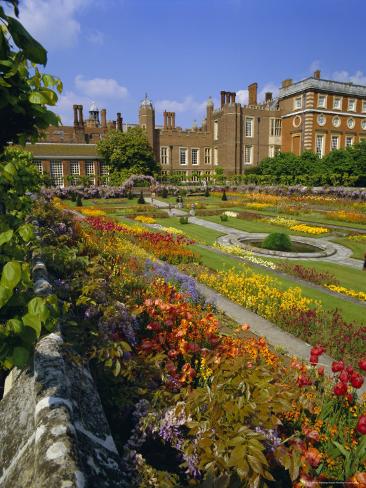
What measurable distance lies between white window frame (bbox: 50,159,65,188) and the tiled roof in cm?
84

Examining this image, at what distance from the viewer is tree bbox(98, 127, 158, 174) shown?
45656 mm

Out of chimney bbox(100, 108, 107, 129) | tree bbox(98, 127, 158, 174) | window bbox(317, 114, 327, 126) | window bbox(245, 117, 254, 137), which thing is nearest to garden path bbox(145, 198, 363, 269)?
tree bbox(98, 127, 158, 174)

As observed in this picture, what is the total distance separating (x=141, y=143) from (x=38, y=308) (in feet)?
153

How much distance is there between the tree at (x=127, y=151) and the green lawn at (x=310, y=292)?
35120mm

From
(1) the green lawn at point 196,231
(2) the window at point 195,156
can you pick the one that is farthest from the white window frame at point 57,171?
(1) the green lawn at point 196,231

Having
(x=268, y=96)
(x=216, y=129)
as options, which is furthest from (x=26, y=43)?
(x=268, y=96)

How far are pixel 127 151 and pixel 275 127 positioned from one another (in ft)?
78.2

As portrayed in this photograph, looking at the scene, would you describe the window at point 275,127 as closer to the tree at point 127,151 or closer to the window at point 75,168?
the tree at point 127,151

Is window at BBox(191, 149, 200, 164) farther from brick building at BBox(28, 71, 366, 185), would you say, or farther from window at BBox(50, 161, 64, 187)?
window at BBox(50, 161, 64, 187)

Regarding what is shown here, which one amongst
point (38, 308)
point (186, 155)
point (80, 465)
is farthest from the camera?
point (186, 155)

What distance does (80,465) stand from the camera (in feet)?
5.16

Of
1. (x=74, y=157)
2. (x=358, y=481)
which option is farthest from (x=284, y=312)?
(x=74, y=157)

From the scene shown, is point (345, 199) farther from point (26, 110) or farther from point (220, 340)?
point (26, 110)

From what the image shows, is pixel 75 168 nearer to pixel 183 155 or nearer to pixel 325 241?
pixel 183 155
